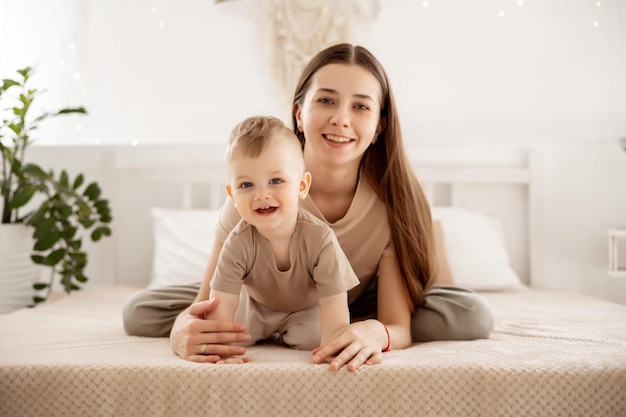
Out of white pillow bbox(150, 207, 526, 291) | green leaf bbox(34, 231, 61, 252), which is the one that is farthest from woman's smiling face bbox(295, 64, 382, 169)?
green leaf bbox(34, 231, 61, 252)

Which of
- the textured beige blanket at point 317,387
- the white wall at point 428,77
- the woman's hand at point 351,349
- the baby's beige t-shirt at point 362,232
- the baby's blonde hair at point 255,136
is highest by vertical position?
the white wall at point 428,77

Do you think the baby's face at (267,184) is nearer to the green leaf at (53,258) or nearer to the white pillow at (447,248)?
the white pillow at (447,248)

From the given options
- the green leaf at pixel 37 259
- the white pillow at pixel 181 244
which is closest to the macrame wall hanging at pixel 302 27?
the white pillow at pixel 181 244

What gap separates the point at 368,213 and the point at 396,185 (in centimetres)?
9

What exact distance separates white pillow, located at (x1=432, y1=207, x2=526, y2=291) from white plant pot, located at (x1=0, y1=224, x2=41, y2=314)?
1.39m

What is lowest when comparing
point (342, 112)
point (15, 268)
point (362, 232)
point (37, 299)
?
point (37, 299)

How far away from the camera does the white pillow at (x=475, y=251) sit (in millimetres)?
2180

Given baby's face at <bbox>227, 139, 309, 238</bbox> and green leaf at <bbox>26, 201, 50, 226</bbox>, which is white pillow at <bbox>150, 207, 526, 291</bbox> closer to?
green leaf at <bbox>26, 201, 50, 226</bbox>

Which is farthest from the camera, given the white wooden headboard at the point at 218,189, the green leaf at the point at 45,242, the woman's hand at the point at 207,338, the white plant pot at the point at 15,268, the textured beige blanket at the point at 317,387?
the white wooden headboard at the point at 218,189

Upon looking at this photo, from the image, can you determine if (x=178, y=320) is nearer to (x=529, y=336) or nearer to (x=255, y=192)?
(x=255, y=192)

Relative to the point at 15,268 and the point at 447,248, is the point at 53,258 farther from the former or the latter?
the point at 447,248

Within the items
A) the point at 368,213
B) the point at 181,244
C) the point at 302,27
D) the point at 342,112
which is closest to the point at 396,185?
the point at 368,213

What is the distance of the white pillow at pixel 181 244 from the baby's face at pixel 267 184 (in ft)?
3.48

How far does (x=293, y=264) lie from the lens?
1186 mm
